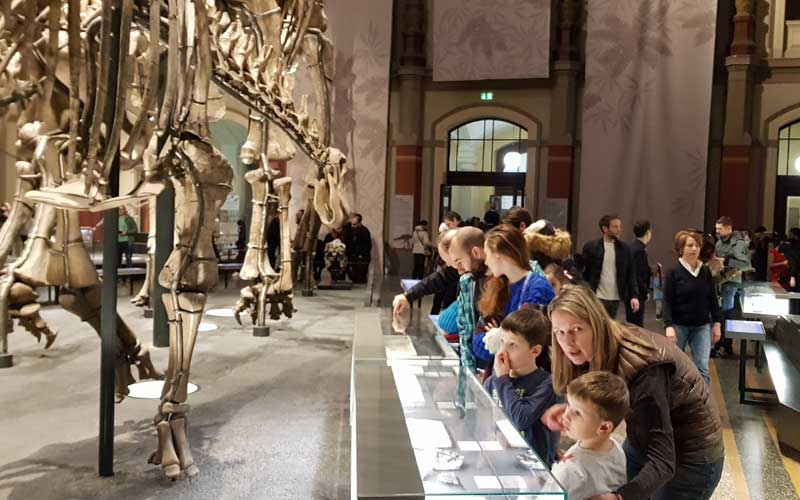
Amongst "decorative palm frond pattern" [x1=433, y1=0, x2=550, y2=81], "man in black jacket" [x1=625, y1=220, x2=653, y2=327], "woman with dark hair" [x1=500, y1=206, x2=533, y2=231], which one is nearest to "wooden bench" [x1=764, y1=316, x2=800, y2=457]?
"man in black jacket" [x1=625, y1=220, x2=653, y2=327]

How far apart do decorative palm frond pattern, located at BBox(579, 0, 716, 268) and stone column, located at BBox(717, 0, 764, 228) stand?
8.45ft

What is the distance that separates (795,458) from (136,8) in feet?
16.5

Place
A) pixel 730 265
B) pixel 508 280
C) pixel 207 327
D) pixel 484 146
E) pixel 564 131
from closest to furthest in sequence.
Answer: pixel 508 280, pixel 730 265, pixel 207 327, pixel 564 131, pixel 484 146

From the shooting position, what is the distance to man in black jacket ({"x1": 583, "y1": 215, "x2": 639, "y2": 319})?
23.3 ft

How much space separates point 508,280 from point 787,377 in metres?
3.49

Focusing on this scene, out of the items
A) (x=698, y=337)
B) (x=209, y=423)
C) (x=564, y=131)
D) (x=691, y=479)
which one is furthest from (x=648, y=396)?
(x=564, y=131)

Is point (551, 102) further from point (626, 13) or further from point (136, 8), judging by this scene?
point (136, 8)

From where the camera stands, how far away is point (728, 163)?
15.5 meters

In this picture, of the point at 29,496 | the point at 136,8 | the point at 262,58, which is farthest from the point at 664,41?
the point at 29,496

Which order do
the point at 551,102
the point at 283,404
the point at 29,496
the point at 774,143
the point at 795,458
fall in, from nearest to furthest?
the point at 29,496 < the point at 795,458 < the point at 283,404 < the point at 774,143 < the point at 551,102

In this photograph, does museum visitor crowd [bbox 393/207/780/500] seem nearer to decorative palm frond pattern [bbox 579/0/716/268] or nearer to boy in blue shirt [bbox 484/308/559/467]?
boy in blue shirt [bbox 484/308/559/467]

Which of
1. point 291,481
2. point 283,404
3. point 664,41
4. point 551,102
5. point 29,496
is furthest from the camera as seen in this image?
point 551,102

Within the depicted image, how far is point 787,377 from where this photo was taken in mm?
5703

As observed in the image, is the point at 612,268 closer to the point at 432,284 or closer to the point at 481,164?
the point at 432,284
